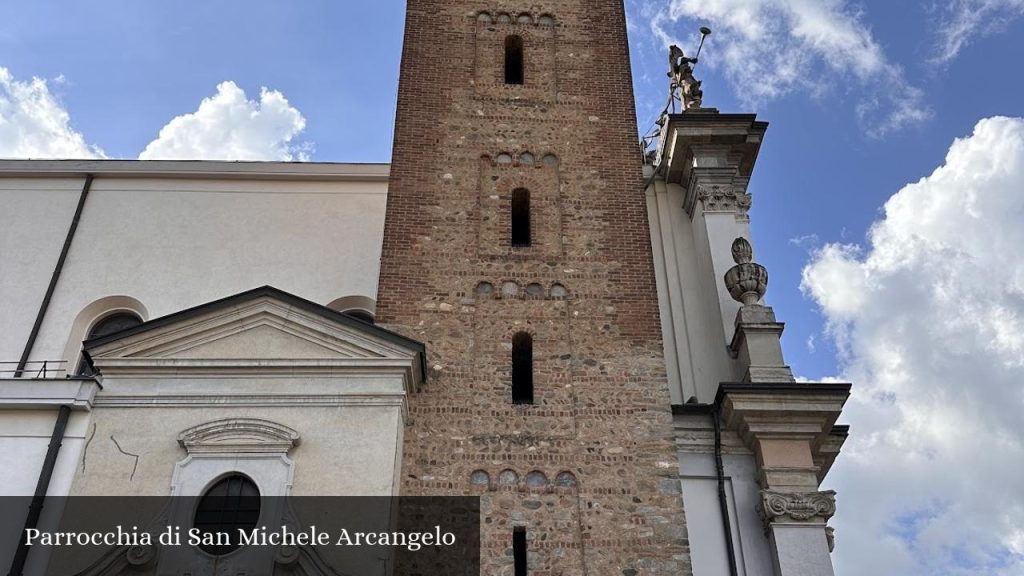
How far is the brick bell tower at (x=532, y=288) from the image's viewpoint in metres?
12.9

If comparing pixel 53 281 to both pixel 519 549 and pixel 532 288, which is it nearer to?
pixel 532 288

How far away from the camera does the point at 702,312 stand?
54.1 feet

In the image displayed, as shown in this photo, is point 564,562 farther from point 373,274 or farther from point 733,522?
point 373,274

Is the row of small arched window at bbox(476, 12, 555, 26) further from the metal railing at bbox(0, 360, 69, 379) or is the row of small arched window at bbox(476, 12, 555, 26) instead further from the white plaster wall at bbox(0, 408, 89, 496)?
the white plaster wall at bbox(0, 408, 89, 496)

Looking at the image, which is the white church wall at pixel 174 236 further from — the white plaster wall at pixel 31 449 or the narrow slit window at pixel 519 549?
the narrow slit window at pixel 519 549

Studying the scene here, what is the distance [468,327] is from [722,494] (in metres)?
4.23

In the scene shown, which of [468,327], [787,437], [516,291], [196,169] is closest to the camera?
[787,437]

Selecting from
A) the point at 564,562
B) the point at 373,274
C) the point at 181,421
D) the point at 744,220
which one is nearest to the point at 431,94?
the point at 373,274

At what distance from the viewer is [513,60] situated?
1884 centimetres

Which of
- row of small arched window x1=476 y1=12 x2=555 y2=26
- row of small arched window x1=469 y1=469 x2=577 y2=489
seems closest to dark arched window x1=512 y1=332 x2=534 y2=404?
row of small arched window x1=469 y1=469 x2=577 y2=489

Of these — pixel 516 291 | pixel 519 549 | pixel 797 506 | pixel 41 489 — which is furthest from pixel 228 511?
pixel 797 506

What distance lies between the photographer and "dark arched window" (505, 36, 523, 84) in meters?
18.5

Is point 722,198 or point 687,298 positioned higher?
point 722,198

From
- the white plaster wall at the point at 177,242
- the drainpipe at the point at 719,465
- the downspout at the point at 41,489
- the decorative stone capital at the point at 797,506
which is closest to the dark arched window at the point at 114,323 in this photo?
the white plaster wall at the point at 177,242
